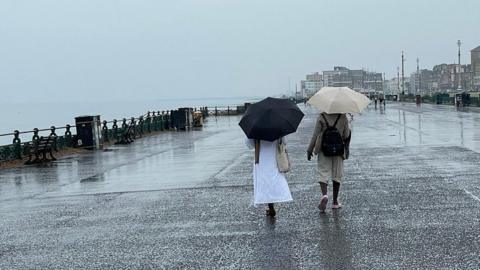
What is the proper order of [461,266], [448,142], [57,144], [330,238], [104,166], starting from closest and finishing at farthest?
[461,266]
[330,238]
[104,166]
[448,142]
[57,144]

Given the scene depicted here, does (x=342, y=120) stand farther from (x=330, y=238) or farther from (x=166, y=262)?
(x=166, y=262)

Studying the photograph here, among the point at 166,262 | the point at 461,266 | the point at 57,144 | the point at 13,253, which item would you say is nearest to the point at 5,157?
the point at 57,144

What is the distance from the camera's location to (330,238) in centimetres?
723

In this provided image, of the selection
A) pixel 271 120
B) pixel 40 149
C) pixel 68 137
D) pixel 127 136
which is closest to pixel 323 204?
pixel 271 120

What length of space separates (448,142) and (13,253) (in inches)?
624

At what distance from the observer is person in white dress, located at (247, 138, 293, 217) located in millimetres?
8539

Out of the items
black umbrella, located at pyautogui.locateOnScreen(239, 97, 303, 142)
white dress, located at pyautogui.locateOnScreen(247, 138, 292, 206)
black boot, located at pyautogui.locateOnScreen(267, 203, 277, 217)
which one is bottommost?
black boot, located at pyautogui.locateOnScreen(267, 203, 277, 217)

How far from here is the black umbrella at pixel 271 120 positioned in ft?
27.3

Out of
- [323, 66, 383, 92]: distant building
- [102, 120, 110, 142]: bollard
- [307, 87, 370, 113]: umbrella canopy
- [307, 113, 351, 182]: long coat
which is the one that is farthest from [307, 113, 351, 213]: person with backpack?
[323, 66, 383, 92]: distant building

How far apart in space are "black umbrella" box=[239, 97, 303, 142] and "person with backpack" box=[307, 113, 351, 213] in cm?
55

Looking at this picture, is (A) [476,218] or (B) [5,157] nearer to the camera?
(A) [476,218]

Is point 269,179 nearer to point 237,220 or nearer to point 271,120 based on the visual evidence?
point 237,220

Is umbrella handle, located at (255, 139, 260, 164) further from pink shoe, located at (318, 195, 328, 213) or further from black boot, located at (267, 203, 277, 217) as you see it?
pink shoe, located at (318, 195, 328, 213)

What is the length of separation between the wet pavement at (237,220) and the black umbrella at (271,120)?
124 centimetres
